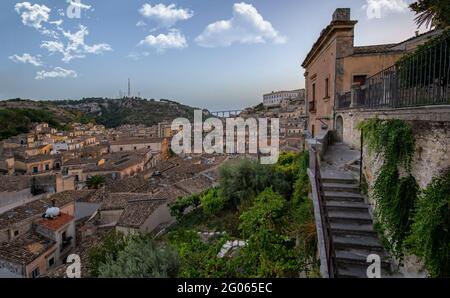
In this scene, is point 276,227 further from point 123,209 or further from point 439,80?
point 123,209

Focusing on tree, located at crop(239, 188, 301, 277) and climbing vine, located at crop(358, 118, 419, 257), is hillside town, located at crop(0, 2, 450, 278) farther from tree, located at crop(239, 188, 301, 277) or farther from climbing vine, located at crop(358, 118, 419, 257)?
tree, located at crop(239, 188, 301, 277)

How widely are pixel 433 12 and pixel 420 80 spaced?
3.47 metres

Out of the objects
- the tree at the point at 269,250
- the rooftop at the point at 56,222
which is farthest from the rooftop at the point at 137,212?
the tree at the point at 269,250

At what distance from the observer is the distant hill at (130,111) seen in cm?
9088

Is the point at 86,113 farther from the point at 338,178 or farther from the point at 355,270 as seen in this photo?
the point at 355,270

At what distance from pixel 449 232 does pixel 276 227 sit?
5.01 meters

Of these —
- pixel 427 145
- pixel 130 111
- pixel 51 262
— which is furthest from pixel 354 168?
pixel 130 111

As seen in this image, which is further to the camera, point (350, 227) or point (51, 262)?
point (51, 262)

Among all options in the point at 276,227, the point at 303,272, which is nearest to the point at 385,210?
the point at 303,272

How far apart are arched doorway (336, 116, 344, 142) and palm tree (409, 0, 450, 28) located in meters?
3.88

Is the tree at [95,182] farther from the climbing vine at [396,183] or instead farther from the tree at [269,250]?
the climbing vine at [396,183]

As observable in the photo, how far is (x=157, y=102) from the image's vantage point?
113 meters

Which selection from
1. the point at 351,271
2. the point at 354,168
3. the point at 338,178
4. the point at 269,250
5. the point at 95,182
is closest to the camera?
the point at 351,271

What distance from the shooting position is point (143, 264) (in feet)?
16.9
